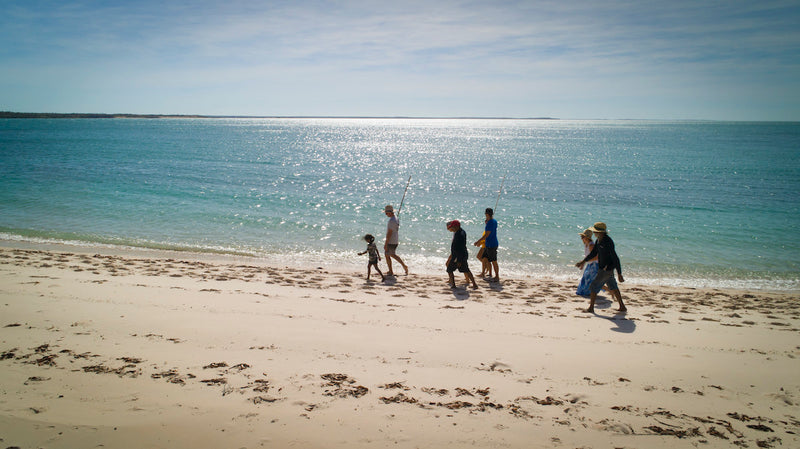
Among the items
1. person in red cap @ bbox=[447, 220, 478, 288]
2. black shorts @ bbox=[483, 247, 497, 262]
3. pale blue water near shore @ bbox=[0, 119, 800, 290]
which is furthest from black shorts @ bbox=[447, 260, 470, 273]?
pale blue water near shore @ bbox=[0, 119, 800, 290]

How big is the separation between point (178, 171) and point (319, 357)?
32.8m

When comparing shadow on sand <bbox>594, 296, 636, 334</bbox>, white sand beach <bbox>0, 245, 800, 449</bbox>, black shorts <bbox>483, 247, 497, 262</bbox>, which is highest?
black shorts <bbox>483, 247, 497, 262</bbox>

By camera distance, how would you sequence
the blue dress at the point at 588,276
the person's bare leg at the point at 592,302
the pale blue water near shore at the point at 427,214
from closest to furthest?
the person's bare leg at the point at 592,302 < the blue dress at the point at 588,276 < the pale blue water near shore at the point at 427,214

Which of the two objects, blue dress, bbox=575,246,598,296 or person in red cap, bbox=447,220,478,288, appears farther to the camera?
person in red cap, bbox=447,220,478,288

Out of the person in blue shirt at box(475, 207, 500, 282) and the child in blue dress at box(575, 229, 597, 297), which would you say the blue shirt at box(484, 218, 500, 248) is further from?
the child in blue dress at box(575, 229, 597, 297)

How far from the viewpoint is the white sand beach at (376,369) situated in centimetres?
397

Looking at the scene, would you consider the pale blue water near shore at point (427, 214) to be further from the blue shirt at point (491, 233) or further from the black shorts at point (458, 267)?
the black shorts at point (458, 267)

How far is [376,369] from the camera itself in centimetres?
517

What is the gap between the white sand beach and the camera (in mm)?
3975

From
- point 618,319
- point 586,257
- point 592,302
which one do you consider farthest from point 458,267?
point 618,319

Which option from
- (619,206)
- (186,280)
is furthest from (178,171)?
(619,206)

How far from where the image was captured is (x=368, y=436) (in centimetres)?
388

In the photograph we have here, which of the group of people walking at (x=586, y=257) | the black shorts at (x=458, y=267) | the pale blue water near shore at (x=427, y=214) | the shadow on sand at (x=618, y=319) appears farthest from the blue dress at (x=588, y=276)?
the pale blue water near shore at (x=427, y=214)

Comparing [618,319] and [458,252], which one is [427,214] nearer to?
[458,252]
